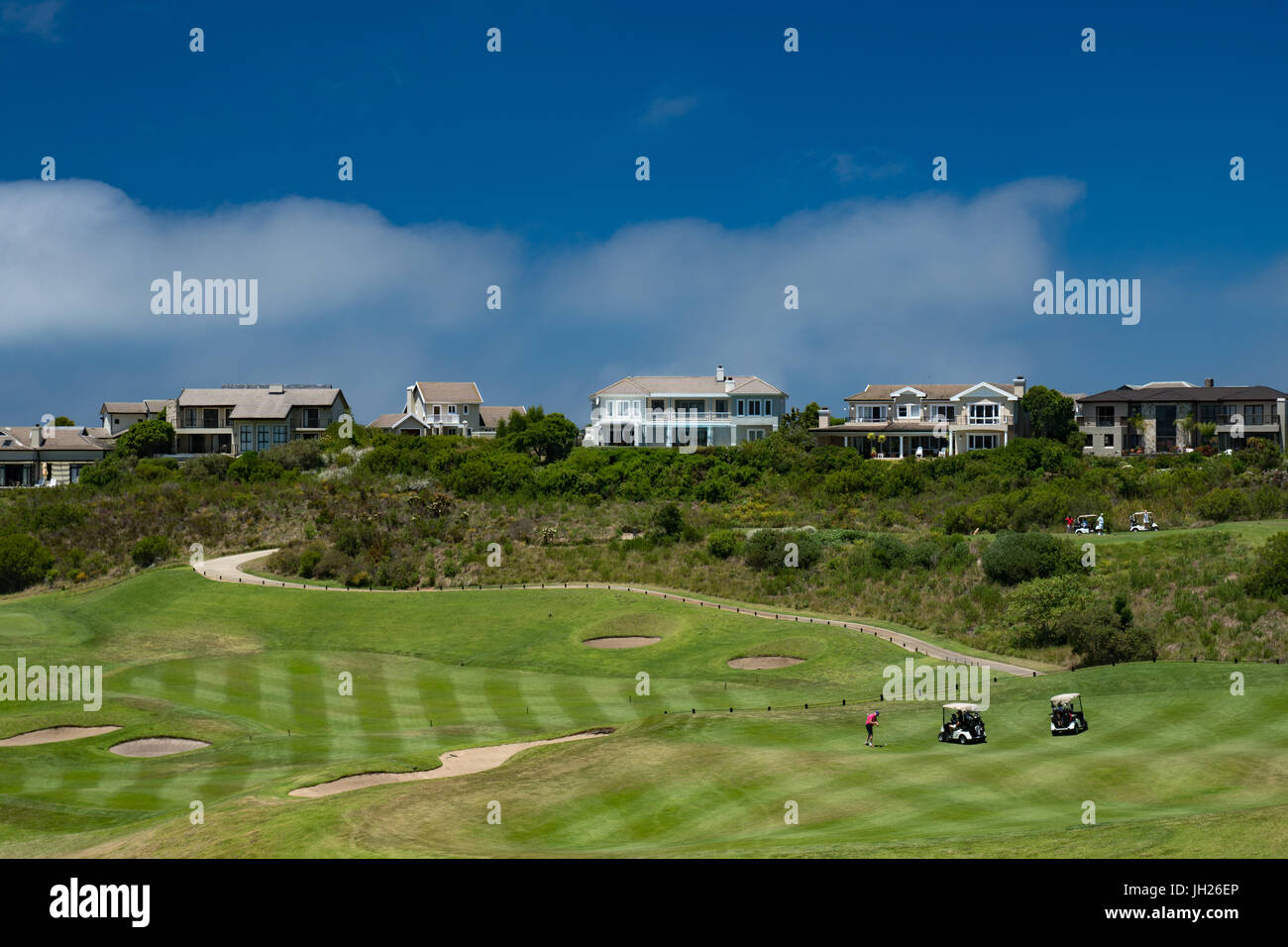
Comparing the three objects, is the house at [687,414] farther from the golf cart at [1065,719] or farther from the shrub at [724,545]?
the golf cart at [1065,719]

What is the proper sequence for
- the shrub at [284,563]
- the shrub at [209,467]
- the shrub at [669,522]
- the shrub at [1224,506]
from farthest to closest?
the shrub at [209,467] → the shrub at [669,522] → the shrub at [284,563] → the shrub at [1224,506]

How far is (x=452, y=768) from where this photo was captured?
39188 mm

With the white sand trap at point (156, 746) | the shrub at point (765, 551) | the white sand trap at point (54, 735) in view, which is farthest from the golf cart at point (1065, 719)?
the shrub at point (765, 551)

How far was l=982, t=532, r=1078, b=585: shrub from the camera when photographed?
66.4m

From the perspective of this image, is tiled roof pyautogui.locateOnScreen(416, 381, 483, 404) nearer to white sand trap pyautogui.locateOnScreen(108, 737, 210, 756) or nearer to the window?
the window

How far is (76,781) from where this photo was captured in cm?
3750

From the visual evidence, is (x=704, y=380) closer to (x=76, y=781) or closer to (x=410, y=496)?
(x=410, y=496)

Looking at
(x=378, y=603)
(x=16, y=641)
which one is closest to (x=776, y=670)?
(x=378, y=603)

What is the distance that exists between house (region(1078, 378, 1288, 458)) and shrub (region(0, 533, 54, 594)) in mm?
88427

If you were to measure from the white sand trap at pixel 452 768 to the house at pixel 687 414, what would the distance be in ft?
241

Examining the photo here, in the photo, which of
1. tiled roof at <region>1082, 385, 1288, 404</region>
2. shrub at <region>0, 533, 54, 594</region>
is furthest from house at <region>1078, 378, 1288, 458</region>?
shrub at <region>0, 533, 54, 594</region>

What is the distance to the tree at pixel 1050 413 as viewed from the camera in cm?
11494
